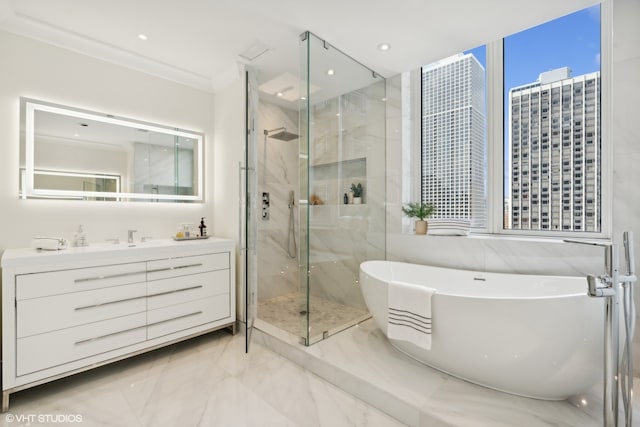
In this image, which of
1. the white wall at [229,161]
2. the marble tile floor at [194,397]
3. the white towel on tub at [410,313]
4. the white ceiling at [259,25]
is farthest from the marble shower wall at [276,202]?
the white towel on tub at [410,313]

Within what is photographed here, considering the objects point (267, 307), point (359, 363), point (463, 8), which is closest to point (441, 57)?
point (463, 8)

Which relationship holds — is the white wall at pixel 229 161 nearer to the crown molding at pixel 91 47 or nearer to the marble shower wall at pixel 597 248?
the crown molding at pixel 91 47

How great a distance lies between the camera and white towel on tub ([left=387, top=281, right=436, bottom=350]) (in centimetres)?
184

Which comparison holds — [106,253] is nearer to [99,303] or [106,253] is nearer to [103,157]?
[99,303]

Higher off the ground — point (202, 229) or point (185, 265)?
point (202, 229)

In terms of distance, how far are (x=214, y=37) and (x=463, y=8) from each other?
1791 mm

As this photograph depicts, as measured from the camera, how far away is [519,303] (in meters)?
1.59

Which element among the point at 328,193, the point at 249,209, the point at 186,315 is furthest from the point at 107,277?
the point at 328,193

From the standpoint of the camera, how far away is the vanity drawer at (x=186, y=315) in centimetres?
232

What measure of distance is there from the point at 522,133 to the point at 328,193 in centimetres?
178

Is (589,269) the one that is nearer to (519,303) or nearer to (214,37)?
(519,303)

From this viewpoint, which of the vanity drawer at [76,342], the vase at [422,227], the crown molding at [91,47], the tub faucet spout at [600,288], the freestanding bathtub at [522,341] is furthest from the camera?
the vase at [422,227]

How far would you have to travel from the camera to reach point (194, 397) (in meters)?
1.90

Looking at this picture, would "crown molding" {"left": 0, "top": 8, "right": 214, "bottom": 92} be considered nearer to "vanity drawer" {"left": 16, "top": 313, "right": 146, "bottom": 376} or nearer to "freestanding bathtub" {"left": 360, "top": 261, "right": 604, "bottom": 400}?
"vanity drawer" {"left": 16, "top": 313, "right": 146, "bottom": 376}
